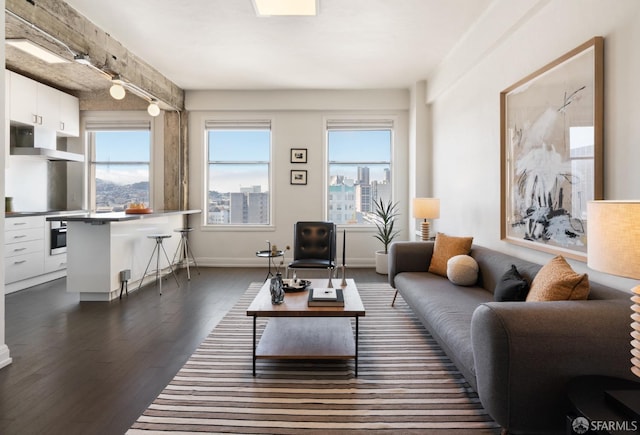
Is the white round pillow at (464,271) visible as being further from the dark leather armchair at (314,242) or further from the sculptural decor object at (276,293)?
the dark leather armchair at (314,242)

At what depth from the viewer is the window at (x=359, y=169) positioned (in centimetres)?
676

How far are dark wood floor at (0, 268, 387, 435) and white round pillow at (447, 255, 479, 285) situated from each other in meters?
2.16

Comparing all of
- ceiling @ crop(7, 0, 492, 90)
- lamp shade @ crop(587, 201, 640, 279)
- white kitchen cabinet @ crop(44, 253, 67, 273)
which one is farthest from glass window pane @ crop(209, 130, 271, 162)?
lamp shade @ crop(587, 201, 640, 279)

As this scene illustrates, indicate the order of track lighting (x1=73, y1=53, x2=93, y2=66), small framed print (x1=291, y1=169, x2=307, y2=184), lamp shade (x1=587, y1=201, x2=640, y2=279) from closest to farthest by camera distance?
lamp shade (x1=587, y1=201, x2=640, y2=279) → track lighting (x1=73, y1=53, x2=93, y2=66) → small framed print (x1=291, y1=169, x2=307, y2=184)

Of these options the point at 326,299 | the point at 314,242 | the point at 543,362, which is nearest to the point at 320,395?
the point at 326,299

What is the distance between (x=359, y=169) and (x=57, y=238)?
4.67 m

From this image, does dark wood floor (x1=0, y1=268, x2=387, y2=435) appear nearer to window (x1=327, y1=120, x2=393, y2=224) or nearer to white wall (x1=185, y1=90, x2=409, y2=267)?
white wall (x1=185, y1=90, x2=409, y2=267)

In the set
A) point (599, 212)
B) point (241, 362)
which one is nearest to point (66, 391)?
point (241, 362)

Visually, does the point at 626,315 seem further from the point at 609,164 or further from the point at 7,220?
the point at 7,220

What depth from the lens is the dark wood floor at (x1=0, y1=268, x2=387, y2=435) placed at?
2084 mm

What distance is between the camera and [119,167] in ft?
22.1

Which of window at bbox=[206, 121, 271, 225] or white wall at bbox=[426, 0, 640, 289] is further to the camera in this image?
window at bbox=[206, 121, 271, 225]

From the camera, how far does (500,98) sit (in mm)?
3539

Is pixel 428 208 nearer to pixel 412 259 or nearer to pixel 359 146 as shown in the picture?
pixel 412 259
